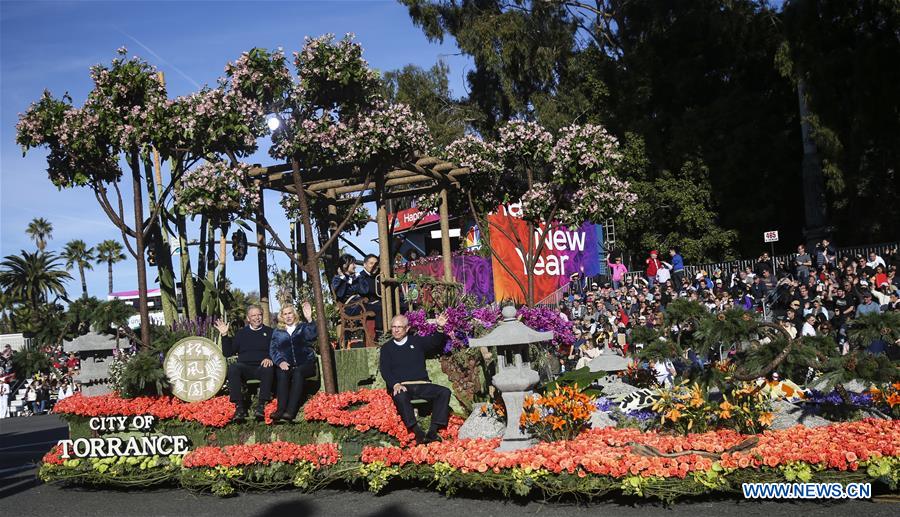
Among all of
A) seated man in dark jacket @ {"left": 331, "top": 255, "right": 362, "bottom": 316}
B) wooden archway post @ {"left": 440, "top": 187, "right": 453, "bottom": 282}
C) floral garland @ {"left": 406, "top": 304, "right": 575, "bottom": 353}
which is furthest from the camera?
wooden archway post @ {"left": 440, "top": 187, "right": 453, "bottom": 282}

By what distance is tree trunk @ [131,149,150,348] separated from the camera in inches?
528

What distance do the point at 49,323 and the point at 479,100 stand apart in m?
28.3

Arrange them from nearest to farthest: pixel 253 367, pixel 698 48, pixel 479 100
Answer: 1. pixel 253 367
2. pixel 698 48
3. pixel 479 100

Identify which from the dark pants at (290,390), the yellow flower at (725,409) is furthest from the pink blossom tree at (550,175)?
the yellow flower at (725,409)

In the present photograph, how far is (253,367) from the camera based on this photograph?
37.1 feet

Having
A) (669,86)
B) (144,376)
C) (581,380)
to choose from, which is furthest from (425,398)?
(669,86)

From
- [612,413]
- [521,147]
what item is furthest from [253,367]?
[521,147]

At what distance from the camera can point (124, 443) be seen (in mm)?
11148

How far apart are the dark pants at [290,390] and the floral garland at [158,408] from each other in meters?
0.76

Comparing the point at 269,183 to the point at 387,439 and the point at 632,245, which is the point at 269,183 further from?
the point at 632,245

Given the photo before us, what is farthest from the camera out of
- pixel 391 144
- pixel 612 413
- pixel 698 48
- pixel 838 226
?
pixel 698 48

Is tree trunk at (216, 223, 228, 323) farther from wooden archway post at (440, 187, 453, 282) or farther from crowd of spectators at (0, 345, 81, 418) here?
crowd of spectators at (0, 345, 81, 418)

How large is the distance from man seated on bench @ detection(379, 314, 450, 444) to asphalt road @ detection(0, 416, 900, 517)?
85 centimetres

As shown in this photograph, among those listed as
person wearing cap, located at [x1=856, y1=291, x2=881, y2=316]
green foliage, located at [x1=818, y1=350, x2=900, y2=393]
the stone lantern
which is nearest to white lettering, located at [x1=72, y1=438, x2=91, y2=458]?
the stone lantern
